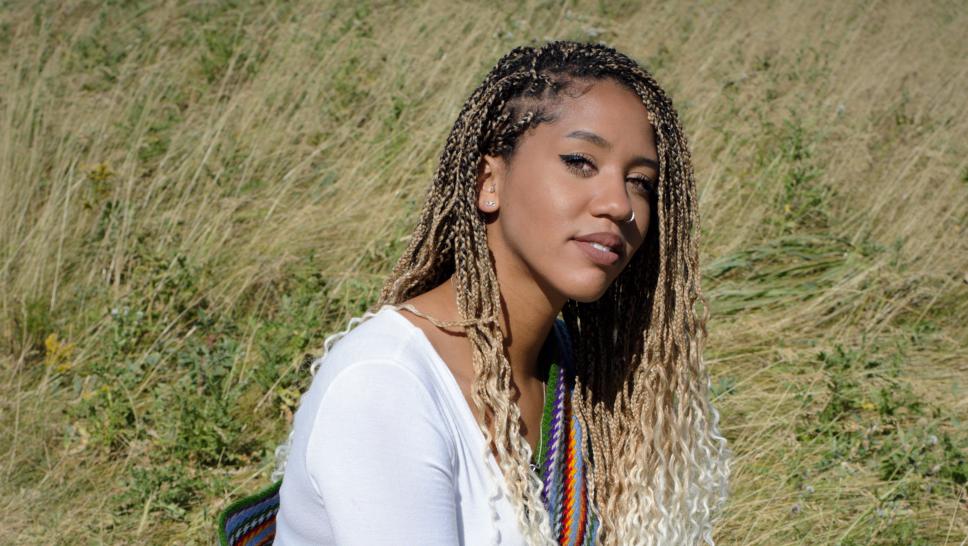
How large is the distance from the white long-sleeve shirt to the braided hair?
8 cm

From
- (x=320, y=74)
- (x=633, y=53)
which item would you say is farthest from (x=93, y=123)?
(x=633, y=53)

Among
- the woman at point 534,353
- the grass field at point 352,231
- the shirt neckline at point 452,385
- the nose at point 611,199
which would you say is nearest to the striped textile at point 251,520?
the woman at point 534,353

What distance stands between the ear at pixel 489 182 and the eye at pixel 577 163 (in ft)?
0.46

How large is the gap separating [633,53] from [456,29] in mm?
1079

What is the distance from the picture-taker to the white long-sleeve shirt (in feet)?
4.63

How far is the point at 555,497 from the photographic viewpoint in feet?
6.11

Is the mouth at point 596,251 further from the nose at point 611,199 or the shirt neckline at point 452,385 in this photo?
the shirt neckline at point 452,385

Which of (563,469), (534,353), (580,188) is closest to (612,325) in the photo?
(534,353)

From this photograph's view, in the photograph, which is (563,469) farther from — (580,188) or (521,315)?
(580,188)

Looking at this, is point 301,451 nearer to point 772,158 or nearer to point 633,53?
point 772,158

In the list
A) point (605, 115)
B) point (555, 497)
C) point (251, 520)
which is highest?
point (605, 115)

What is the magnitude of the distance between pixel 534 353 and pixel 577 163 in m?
0.44

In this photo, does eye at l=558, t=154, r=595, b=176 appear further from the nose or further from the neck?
the neck

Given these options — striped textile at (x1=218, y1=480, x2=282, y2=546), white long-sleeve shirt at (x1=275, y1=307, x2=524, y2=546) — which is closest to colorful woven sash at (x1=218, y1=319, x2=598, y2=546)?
striped textile at (x1=218, y1=480, x2=282, y2=546)
